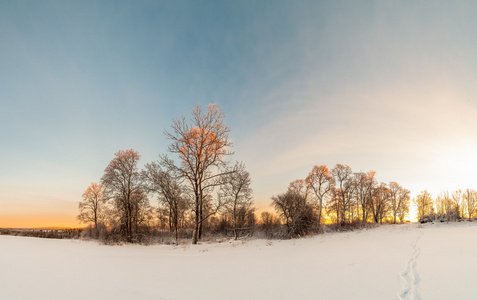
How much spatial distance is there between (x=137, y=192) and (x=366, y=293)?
22936mm

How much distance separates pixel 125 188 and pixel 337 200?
34.9m

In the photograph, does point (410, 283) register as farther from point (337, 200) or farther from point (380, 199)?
point (380, 199)

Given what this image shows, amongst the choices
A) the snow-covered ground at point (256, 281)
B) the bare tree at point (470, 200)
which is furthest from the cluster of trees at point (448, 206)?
the snow-covered ground at point (256, 281)

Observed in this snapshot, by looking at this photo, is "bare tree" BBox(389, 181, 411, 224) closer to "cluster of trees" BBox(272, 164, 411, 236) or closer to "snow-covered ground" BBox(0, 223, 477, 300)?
"cluster of trees" BBox(272, 164, 411, 236)

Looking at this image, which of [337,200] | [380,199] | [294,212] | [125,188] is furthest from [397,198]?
[125,188]

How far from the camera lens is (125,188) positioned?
22.6m

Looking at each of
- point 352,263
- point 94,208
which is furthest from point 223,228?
point 352,263

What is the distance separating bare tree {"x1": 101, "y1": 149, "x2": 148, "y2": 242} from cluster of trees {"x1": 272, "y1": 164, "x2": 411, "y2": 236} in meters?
15.4

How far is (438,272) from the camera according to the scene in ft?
14.3

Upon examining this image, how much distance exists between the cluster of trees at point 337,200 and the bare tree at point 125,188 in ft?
50.5

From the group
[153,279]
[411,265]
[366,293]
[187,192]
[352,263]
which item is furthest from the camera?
[187,192]

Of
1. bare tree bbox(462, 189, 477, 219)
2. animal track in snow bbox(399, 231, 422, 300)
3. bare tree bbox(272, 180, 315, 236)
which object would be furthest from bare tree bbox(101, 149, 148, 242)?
bare tree bbox(462, 189, 477, 219)

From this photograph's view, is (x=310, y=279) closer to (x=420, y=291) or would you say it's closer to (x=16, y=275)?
(x=420, y=291)

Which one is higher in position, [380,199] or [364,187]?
[364,187]
